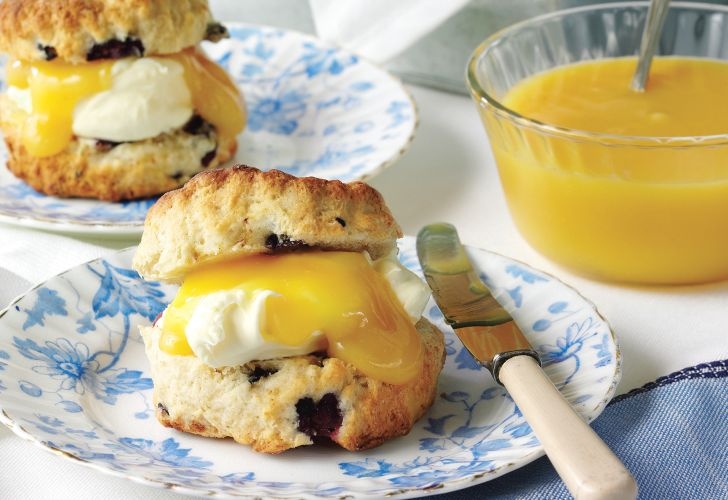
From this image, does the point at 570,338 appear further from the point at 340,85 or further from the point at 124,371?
the point at 340,85

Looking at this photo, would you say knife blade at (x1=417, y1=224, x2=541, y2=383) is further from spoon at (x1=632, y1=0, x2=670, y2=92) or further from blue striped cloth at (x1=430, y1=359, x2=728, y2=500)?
spoon at (x1=632, y1=0, x2=670, y2=92)

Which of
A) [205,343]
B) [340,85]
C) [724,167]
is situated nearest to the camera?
[205,343]

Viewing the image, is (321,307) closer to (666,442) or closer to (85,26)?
(666,442)

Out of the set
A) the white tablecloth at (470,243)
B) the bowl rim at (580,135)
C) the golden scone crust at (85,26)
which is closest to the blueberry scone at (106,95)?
the golden scone crust at (85,26)

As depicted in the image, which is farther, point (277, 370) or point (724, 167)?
point (724, 167)

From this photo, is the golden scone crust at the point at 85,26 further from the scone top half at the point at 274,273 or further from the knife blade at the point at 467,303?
the scone top half at the point at 274,273

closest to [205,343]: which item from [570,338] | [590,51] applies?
[570,338]

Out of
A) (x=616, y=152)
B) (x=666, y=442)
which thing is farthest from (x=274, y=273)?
(x=616, y=152)
